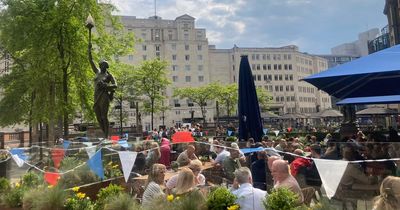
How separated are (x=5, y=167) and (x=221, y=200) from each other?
303 inches

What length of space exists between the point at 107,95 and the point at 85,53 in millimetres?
9825

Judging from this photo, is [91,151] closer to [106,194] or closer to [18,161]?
[106,194]

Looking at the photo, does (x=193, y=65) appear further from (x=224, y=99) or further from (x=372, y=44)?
(x=372, y=44)

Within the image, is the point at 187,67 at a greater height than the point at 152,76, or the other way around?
the point at 187,67

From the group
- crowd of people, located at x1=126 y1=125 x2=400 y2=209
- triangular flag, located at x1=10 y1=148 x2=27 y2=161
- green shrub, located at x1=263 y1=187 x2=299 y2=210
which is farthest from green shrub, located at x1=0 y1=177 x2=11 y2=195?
green shrub, located at x1=263 y1=187 x2=299 y2=210

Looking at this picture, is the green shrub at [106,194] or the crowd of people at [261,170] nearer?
the crowd of people at [261,170]

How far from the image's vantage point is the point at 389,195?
458cm

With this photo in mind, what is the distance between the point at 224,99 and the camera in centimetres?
7888

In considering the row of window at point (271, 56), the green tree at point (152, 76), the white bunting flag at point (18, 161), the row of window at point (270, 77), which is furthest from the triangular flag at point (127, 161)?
the row of window at point (270, 77)

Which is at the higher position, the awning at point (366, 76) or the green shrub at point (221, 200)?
the awning at point (366, 76)

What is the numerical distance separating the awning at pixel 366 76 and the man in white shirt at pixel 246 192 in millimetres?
3676

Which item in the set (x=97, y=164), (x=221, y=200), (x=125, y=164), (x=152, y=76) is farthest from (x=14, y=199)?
(x=152, y=76)

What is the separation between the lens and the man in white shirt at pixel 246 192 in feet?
18.6

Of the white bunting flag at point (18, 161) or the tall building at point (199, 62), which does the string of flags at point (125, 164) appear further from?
the tall building at point (199, 62)
